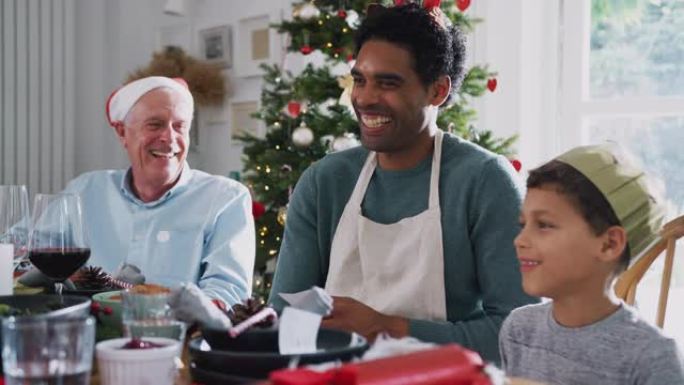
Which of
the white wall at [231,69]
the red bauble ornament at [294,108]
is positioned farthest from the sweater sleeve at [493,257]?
the white wall at [231,69]

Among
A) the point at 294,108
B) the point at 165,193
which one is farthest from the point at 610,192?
the point at 294,108

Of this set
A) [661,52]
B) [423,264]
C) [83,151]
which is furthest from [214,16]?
[423,264]

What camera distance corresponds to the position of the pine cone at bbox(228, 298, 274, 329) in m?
1.04

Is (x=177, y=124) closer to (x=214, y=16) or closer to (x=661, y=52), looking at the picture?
(x=661, y=52)

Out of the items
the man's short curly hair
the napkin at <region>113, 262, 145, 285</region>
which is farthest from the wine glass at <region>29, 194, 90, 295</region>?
the man's short curly hair

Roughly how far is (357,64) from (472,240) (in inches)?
18.6

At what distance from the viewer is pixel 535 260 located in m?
1.43

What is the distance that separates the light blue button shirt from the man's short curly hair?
616 millimetres

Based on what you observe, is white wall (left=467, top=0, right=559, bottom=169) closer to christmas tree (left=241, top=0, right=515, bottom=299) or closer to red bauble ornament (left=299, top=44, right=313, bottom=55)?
christmas tree (left=241, top=0, right=515, bottom=299)

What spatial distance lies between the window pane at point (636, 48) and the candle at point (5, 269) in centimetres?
288

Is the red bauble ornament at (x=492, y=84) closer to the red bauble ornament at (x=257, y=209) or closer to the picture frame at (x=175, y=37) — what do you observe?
the red bauble ornament at (x=257, y=209)

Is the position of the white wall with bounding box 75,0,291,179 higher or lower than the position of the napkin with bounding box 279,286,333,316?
higher

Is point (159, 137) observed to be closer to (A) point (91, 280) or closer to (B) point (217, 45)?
(A) point (91, 280)

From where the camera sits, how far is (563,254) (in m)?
1.42
